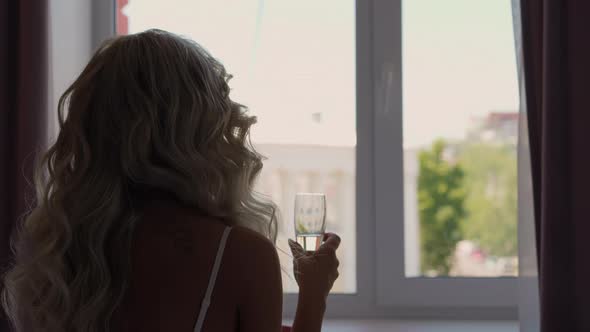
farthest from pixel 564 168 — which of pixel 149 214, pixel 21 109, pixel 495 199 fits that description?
Result: pixel 21 109

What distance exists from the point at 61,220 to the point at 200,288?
28 cm

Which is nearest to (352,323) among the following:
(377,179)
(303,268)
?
(377,179)

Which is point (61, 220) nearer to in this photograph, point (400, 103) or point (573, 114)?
point (573, 114)

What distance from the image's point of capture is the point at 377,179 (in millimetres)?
2594

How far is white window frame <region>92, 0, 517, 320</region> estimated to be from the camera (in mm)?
2559

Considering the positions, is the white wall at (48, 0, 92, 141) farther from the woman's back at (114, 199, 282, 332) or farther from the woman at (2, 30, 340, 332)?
the woman's back at (114, 199, 282, 332)

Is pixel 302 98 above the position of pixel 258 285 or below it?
above

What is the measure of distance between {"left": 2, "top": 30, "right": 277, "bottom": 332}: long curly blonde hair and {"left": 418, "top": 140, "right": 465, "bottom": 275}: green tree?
148cm

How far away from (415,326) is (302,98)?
0.92 meters

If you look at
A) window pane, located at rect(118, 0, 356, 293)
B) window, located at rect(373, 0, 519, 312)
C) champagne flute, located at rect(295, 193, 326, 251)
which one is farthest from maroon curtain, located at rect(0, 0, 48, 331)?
window, located at rect(373, 0, 519, 312)

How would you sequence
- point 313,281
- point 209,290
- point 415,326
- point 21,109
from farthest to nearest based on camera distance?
point 415,326
point 21,109
point 313,281
point 209,290

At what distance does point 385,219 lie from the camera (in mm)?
2584

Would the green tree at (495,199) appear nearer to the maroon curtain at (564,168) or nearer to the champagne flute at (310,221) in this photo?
the maroon curtain at (564,168)

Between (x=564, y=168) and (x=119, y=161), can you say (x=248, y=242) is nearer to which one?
(x=119, y=161)
